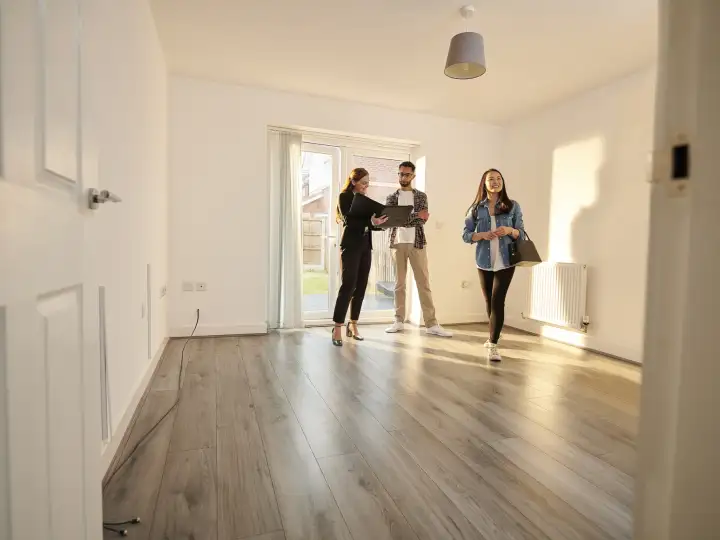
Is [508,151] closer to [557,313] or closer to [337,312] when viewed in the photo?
[557,313]

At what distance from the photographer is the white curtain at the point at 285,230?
12.5 feet

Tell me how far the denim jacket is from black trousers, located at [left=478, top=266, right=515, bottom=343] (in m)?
0.07

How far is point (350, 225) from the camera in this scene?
325 cm

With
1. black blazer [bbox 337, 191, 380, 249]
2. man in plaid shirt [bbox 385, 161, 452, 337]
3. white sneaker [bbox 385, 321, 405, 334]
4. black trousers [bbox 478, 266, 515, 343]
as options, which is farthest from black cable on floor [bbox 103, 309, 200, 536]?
black trousers [bbox 478, 266, 515, 343]

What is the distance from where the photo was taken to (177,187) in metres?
3.49

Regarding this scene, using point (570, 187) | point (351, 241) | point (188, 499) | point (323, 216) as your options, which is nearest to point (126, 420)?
point (188, 499)

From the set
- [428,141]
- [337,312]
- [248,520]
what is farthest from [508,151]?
[248,520]

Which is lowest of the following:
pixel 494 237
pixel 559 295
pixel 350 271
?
pixel 559 295

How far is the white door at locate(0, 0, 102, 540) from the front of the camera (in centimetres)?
55

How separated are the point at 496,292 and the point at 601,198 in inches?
55.1

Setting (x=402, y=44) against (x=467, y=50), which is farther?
(x=402, y=44)

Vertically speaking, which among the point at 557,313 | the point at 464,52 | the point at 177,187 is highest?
the point at 464,52

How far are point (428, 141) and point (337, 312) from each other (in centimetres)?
223

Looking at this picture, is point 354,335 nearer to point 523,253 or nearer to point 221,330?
point 221,330
